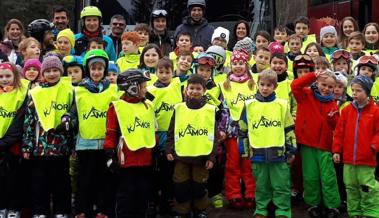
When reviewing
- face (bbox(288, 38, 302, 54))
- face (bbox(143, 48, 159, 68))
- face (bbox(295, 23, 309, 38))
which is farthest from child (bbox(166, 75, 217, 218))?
face (bbox(295, 23, 309, 38))

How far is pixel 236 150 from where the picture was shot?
716 cm

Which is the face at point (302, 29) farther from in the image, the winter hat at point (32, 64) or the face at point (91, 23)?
the winter hat at point (32, 64)

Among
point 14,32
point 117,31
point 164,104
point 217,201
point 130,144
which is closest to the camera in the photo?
point 130,144

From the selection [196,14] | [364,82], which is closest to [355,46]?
[364,82]

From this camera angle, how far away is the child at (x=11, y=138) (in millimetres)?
6555

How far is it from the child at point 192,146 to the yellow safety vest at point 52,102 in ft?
3.78

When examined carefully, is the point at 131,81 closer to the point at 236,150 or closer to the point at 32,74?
the point at 32,74

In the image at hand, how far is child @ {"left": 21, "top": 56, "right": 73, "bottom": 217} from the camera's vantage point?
6398 millimetres

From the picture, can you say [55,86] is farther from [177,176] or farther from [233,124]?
[233,124]

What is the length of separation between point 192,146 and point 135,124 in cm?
63

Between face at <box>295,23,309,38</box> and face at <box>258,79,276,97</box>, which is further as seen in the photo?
face at <box>295,23,309,38</box>

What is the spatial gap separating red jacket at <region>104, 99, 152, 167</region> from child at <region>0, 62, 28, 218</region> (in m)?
Result: 1.02

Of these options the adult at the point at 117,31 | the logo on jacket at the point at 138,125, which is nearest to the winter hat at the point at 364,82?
the logo on jacket at the point at 138,125

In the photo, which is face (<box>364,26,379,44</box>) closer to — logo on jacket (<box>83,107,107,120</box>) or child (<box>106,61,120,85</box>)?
child (<box>106,61,120,85</box>)
